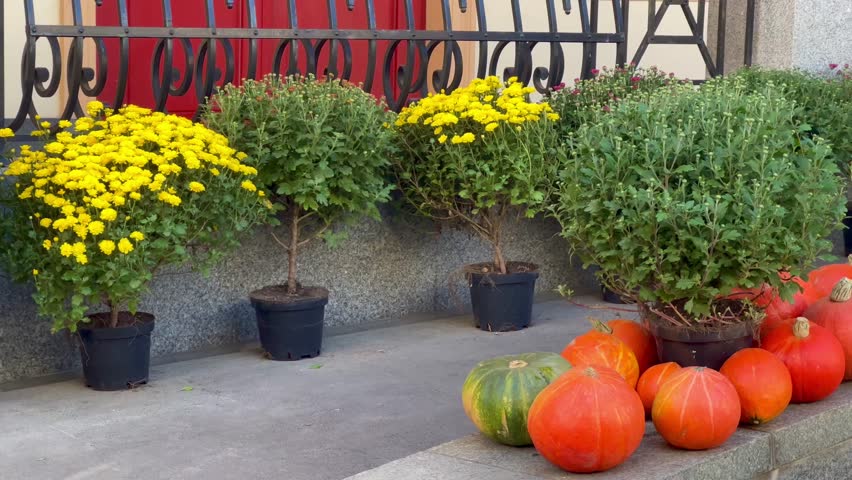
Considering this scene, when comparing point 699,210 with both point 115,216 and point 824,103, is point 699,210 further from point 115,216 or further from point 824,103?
point 824,103

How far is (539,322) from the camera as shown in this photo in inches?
261

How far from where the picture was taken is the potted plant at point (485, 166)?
19.6ft

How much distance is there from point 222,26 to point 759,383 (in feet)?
18.5

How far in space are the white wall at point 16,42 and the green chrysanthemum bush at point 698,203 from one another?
14.4 ft

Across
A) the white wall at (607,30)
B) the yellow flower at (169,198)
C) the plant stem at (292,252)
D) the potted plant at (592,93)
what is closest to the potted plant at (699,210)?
the yellow flower at (169,198)

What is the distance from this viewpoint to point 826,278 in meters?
4.83

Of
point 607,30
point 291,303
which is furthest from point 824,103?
point 291,303

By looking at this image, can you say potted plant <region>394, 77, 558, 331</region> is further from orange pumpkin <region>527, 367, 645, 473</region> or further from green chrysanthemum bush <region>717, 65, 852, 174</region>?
orange pumpkin <region>527, 367, 645, 473</region>

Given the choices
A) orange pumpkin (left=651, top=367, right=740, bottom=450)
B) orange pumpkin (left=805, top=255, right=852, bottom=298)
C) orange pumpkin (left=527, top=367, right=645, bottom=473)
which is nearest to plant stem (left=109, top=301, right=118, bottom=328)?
orange pumpkin (left=527, top=367, right=645, bottom=473)

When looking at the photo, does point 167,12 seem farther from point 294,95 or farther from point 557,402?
point 557,402

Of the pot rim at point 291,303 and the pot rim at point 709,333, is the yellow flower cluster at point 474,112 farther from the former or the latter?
the pot rim at point 709,333

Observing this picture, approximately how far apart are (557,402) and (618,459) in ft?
0.80

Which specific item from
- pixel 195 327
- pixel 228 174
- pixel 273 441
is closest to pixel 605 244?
pixel 273 441

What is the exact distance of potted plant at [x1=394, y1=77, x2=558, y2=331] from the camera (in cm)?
→ 597
